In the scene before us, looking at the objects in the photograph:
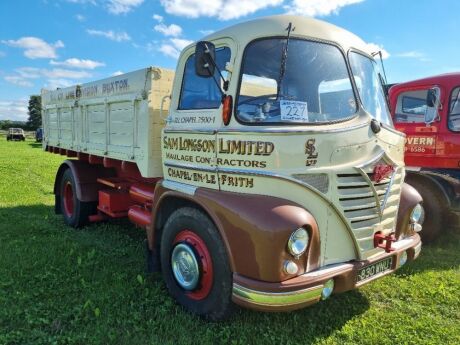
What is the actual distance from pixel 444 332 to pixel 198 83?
3101 millimetres

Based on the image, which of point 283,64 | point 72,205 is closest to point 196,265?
point 283,64

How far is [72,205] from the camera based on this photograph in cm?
686

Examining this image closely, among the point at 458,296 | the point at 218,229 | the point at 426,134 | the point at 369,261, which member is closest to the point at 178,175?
the point at 218,229

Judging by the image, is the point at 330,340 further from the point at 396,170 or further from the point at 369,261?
the point at 396,170

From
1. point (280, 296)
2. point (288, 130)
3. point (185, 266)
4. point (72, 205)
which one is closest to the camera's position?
point (280, 296)

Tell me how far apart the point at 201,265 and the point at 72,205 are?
4131 mm

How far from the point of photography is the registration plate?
336 centimetres

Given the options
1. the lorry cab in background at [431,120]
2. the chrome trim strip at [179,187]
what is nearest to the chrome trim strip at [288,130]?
the chrome trim strip at [179,187]

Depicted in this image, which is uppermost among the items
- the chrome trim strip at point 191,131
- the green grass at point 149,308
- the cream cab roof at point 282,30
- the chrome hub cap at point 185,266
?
the cream cab roof at point 282,30

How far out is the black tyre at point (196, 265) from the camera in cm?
332

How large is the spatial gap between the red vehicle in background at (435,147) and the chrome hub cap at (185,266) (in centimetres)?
409

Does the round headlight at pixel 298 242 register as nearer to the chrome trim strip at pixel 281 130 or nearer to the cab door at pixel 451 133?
the chrome trim strip at pixel 281 130

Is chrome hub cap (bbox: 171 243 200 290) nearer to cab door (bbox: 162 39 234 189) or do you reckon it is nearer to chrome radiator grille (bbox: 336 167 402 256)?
cab door (bbox: 162 39 234 189)

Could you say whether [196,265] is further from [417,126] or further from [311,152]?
[417,126]
